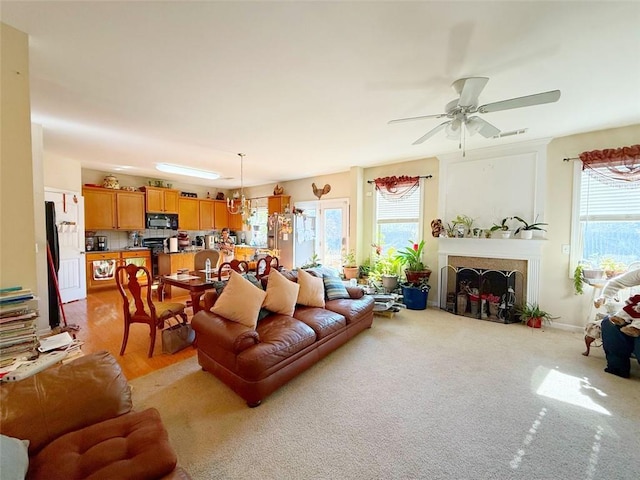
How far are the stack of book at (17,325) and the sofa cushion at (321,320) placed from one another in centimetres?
206

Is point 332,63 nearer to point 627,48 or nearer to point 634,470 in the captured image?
point 627,48

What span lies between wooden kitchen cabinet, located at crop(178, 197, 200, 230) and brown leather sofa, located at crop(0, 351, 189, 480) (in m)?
6.40

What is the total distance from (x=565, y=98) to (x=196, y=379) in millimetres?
4514

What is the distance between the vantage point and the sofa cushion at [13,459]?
96 cm

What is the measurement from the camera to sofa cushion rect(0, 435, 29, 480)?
0.96 meters

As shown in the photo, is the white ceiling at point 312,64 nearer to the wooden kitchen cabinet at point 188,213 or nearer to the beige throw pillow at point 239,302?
the beige throw pillow at point 239,302

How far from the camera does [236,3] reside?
1530 millimetres

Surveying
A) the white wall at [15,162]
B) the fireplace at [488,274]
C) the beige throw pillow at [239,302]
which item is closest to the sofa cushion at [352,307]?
the beige throw pillow at [239,302]

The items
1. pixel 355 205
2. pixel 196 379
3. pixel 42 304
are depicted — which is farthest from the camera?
pixel 355 205

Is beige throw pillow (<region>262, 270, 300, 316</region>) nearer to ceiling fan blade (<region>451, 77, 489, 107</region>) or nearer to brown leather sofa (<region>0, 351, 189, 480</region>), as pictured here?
brown leather sofa (<region>0, 351, 189, 480</region>)

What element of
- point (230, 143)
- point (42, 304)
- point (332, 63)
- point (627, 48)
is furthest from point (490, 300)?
point (42, 304)

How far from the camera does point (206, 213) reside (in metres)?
7.89

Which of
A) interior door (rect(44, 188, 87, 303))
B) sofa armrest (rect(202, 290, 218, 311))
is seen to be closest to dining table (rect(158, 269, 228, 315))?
sofa armrest (rect(202, 290, 218, 311))

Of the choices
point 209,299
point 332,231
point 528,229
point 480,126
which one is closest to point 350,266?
point 332,231
